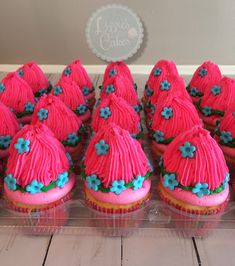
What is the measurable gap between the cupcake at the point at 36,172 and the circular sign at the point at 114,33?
159 centimetres

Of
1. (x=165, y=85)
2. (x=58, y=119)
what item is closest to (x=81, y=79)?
(x=165, y=85)

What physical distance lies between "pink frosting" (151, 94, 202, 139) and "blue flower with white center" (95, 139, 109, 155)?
393mm

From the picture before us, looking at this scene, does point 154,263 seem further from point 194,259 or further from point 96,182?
point 96,182

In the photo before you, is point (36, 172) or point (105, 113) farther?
point (105, 113)

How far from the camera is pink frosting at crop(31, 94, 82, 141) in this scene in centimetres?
162

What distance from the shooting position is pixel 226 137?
5.08ft

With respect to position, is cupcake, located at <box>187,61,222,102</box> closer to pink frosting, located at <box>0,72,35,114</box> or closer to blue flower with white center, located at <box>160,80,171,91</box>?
blue flower with white center, located at <box>160,80,171,91</box>

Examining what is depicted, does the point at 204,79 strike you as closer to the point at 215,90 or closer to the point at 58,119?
the point at 215,90

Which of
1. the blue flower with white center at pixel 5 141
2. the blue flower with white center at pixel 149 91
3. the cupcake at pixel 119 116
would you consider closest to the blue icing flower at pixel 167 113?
the cupcake at pixel 119 116

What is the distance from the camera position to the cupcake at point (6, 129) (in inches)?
62.7

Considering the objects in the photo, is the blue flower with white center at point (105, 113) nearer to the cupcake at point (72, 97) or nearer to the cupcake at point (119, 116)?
the cupcake at point (119, 116)

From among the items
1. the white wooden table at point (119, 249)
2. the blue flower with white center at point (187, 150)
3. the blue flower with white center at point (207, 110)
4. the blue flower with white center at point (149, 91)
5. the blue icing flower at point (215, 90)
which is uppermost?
the blue flower with white center at point (187, 150)

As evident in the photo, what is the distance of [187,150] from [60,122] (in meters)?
0.61

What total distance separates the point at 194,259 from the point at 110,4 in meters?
2.02
